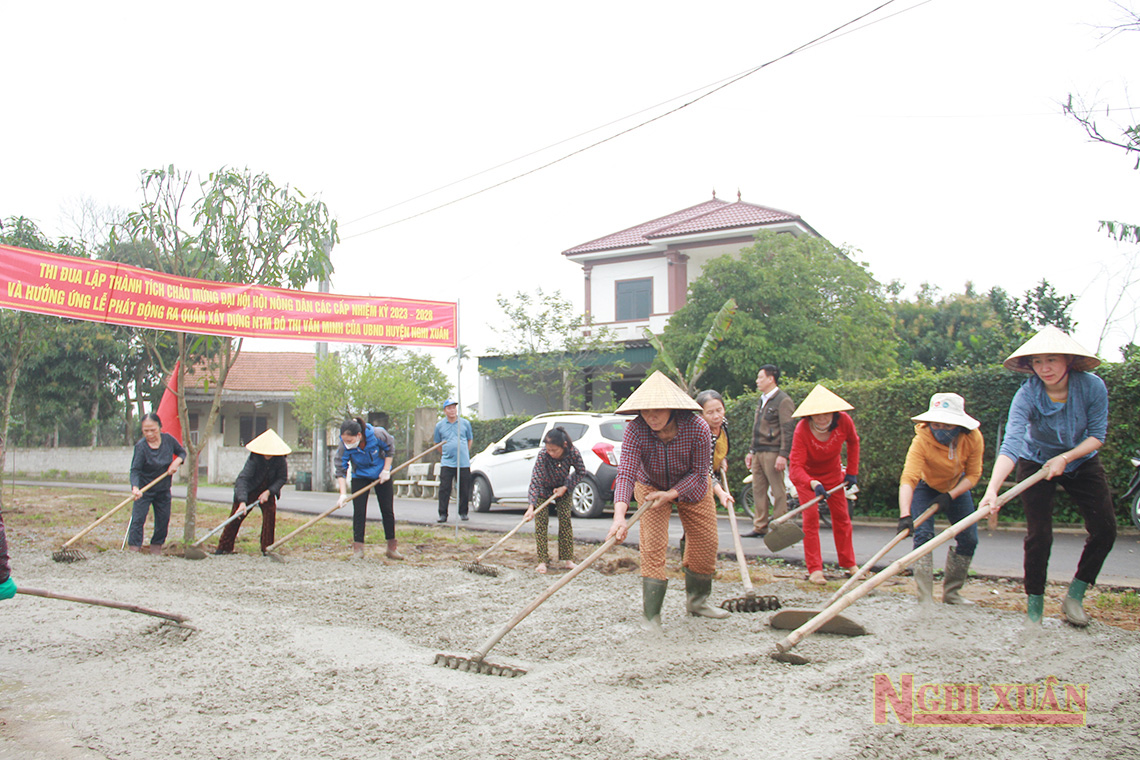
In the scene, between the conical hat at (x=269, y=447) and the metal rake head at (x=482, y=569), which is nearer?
the metal rake head at (x=482, y=569)

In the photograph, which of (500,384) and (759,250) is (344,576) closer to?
(759,250)

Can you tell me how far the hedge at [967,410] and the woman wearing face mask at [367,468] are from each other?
21.4ft

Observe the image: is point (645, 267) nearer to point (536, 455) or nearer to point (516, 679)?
point (536, 455)

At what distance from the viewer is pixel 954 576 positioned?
5.66m

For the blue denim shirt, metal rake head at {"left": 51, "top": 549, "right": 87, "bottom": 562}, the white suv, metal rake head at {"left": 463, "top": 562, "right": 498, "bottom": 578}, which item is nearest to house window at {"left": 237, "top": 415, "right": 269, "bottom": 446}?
the white suv

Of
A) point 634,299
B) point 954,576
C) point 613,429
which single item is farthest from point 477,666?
point 634,299

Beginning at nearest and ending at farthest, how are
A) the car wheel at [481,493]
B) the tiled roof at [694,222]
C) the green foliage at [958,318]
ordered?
the car wheel at [481,493], the green foliage at [958,318], the tiled roof at [694,222]

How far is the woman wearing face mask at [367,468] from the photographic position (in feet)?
28.4

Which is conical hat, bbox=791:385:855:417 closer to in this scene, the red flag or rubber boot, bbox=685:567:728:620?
rubber boot, bbox=685:567:728:620

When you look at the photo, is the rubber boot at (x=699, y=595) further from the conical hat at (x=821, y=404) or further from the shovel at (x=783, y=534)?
the conical hat at (x=821, y=404)

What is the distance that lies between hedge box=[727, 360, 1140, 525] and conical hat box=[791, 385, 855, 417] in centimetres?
441

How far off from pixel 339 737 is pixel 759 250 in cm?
1900

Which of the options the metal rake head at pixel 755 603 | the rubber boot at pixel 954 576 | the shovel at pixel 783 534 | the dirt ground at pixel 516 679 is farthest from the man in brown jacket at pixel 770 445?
the metal rake head at pixel 755 603

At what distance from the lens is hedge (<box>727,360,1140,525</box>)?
9516 millimetres
